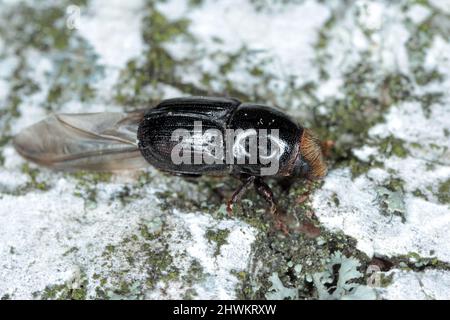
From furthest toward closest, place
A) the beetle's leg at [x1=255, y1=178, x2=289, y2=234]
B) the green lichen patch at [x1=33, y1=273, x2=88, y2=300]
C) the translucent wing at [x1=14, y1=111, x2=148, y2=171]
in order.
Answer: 1. the translucent wing at [x1=14, y1=111, x2=148, y2=171]
2. the beetle's leg at [x1=255, y1=178, x2=289, y2=234]
3. the green lichen patch at [x1=33, y1=273, x2=88, y2=300]

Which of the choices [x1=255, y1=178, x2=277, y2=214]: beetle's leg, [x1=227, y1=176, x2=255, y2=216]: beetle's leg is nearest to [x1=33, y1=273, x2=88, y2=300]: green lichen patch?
[x1=227, y1=176, x2=255, y2=216]: beetle's leg

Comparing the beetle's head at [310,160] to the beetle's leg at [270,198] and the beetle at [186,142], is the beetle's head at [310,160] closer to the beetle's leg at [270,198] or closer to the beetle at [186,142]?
the beetle at [186,142]

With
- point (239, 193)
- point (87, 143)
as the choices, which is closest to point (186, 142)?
point (239, 193)

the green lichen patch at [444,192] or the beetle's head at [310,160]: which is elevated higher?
the beetle's head at [310,160]

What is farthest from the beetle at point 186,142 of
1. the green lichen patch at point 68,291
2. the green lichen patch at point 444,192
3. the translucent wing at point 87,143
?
the green lichen patch at point 68,291

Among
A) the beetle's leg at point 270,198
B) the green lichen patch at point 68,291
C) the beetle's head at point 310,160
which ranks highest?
the beetle's head at point 310,160

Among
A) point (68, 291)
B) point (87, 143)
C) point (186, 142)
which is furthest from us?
point (87, 143)

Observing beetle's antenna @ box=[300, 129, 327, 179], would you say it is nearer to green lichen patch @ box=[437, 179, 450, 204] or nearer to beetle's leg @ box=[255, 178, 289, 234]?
beetle's leg @ box=[255, 178, 289, 234]

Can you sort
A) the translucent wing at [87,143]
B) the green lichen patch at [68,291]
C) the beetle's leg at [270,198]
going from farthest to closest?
the translucent wing at [87,143]
the beetle's leg at [270,198]
the green lichen patch at [68,291]

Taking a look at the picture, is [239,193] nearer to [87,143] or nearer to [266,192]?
[266,192]
